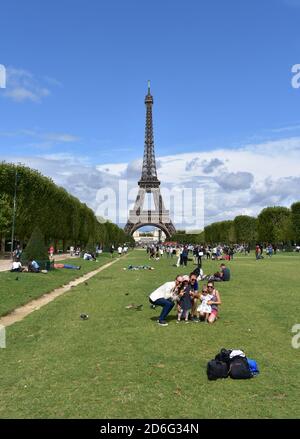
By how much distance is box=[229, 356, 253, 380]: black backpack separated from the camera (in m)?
9.11

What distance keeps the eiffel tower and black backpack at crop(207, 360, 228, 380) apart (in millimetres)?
148847

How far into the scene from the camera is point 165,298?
14.9 m

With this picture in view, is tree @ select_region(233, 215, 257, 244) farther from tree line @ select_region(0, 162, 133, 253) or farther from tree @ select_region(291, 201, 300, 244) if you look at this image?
tree line @ select_region(0, 162, 133, 253)

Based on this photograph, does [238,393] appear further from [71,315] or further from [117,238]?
[117,238]

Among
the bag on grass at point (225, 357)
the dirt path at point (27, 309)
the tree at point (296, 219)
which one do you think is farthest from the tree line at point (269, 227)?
the bag on grass at point (225, 357)

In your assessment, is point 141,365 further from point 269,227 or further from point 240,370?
point 269,227

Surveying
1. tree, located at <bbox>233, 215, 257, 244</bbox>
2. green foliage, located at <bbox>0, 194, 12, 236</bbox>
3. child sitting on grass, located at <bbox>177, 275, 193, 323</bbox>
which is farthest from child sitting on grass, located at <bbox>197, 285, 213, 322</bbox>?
tree, located at <bbox>233, 215, 257, 244</bbox>

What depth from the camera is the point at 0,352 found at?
11297 mm

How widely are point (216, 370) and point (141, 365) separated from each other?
158cm

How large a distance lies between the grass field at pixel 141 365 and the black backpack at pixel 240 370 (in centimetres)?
18

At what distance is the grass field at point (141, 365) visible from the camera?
7.54 metres

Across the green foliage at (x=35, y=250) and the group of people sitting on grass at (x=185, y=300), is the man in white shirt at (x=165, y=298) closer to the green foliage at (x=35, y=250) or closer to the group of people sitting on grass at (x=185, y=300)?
the group of people sitting on grass at (x=185, y=300)
